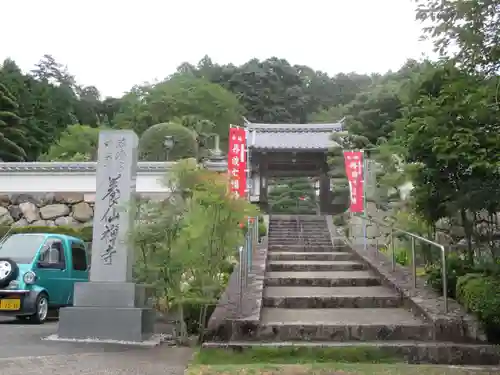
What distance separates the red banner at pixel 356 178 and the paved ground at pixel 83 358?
1119cm

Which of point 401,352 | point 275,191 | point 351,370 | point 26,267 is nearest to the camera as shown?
point 351,370

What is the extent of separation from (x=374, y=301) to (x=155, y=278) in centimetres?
301

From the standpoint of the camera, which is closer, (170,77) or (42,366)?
(42,366)

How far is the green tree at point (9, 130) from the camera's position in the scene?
24.9 meters

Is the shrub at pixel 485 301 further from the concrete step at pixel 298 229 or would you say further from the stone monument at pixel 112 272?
the concrete step at pixel 298 229

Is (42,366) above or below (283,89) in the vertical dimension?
below

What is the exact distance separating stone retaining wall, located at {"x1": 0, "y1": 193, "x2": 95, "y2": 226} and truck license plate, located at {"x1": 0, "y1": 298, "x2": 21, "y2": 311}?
767 cm

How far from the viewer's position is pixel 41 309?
319 inches

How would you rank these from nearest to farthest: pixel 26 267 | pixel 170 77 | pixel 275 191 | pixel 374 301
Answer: pixel 374 301, pixel 26 267, pixel 275 191, pixel 170 77

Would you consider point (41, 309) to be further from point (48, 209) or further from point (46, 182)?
point (46, 182)

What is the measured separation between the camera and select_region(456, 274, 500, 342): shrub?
5.03 meters

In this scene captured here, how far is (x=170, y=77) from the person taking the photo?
3825 centimetres

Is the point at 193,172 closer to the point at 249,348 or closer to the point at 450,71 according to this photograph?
the point at 249,348

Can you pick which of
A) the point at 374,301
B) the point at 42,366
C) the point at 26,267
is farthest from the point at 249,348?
the point at 26,267
